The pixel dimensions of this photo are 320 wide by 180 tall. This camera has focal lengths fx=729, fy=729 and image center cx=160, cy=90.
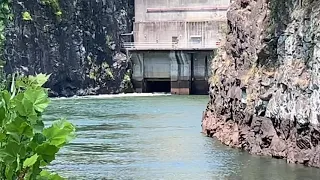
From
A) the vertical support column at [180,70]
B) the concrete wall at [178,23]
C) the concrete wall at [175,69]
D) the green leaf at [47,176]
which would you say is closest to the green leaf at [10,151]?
the green leaf at [47,176]

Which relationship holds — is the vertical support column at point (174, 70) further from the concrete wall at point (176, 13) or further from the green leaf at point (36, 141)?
the green leaf at point (36, 141)

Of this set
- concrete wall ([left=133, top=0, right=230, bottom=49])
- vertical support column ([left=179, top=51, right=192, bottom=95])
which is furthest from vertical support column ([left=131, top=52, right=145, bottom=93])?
vertical support column ([left=179, top=51, right=192, bottom=95])

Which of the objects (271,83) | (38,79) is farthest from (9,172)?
(271,83)

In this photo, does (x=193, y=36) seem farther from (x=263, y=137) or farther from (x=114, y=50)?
(x=263, y=137)

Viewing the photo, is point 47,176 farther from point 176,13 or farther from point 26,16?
point 176,13

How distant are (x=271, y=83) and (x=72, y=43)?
38786mm

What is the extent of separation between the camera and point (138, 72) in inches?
2569

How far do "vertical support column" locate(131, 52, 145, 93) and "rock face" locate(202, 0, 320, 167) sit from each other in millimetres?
33607

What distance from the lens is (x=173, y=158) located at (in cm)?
2369

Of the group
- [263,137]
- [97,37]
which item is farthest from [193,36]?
[263,137]

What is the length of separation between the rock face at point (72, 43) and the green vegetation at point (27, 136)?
5111cm

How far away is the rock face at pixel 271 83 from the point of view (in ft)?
68.2

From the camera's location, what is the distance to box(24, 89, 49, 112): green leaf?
12.5ft

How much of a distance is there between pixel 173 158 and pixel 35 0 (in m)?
37.6
